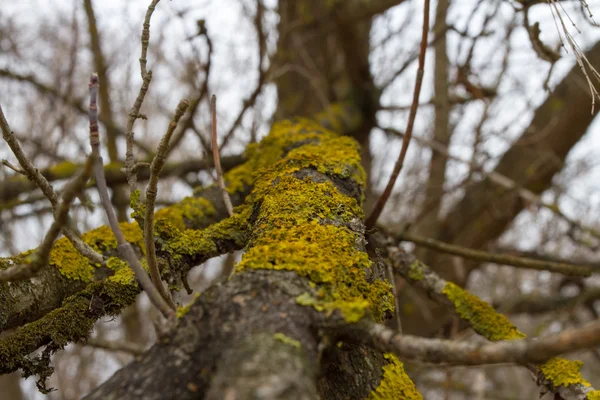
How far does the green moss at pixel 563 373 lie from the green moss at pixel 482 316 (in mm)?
156

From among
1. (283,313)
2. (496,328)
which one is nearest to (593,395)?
(496,328)

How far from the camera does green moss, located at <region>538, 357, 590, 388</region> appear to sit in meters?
1.29

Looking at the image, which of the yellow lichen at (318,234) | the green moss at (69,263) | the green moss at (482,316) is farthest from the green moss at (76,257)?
the green moss at (482,316)

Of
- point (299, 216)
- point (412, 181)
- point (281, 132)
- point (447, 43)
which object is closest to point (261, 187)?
point (299, 216)

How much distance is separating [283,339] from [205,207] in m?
1.22

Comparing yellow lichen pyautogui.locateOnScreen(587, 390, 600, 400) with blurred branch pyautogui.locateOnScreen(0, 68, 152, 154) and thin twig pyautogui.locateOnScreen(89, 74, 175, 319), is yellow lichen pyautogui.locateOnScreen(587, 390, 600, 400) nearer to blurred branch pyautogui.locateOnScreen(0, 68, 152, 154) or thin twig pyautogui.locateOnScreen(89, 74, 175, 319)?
thin twig pyautogui.locateOnScreen(89, 74, 175, 319)

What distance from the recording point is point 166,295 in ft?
3.74

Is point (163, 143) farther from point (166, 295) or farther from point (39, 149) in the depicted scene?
point (39, 149)

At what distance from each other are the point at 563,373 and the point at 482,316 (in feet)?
1.04

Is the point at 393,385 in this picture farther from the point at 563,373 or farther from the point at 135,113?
the point at 135,113

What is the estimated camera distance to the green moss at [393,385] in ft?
3.49

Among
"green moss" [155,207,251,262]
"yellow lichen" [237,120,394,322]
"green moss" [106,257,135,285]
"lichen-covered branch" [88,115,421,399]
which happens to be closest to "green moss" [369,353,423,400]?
"lichen-covered branch" [88,115,421,399]

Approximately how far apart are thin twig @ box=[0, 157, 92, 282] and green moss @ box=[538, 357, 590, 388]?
1321 millimetres

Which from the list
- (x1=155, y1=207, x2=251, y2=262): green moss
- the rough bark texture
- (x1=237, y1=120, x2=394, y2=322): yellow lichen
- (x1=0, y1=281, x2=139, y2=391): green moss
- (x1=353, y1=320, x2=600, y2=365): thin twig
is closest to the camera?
(x1=353, y1=320, x2=600, y2=365): thin twig
